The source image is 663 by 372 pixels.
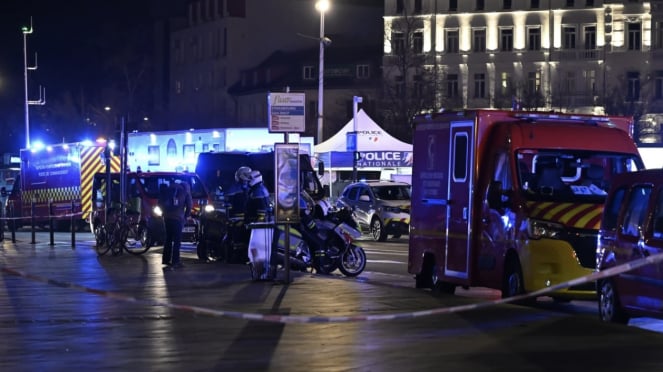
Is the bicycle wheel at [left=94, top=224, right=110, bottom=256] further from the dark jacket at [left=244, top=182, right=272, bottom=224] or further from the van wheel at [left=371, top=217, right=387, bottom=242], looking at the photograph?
the van wheel at [left=371, top=217, right=387, bottom=242]

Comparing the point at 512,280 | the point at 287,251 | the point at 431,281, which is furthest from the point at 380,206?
the point at 512,280

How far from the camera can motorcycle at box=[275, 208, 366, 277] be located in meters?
19.7

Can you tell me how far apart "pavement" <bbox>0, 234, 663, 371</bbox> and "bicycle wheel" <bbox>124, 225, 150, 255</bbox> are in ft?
28.1

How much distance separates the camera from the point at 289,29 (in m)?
104

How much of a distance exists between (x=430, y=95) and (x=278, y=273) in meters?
54.8

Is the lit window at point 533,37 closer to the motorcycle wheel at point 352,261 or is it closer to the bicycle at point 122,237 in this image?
the bicycle at point 122,237

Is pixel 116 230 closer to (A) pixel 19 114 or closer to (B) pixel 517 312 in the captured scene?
(B) pixel 517 312

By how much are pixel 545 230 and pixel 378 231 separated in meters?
19.5

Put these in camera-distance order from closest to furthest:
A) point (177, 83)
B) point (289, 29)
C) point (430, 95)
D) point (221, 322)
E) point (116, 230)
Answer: point (221, 322), point (116, 230), point (430, 95), point (289, 29), point (177, 83)

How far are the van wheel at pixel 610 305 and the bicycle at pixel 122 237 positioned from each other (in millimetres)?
14126

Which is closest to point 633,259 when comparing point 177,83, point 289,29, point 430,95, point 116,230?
point 116,230

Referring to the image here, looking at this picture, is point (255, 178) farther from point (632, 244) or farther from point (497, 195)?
point (632, 244)

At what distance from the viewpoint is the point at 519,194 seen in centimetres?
1484

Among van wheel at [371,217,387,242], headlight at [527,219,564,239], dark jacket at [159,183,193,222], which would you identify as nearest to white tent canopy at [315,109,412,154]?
van wheel at [371,217,387,242]
